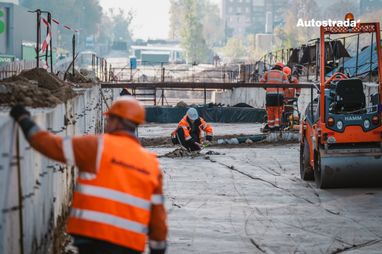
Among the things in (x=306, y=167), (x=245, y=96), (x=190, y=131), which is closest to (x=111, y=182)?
(x=306, y=167)

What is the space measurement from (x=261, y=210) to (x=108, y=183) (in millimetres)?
8405

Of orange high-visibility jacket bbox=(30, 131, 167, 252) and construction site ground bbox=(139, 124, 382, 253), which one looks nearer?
orange high-visibility jacket bbox=(30, 131, 167, 252)

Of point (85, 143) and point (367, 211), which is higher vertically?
point (85, 143)

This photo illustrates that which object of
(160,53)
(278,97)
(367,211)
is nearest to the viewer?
(367,211)

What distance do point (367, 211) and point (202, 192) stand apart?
338 centimetres

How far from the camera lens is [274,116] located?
93.2 feet

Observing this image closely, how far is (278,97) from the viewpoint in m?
27.5

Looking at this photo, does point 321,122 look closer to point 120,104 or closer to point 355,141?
point 355,141

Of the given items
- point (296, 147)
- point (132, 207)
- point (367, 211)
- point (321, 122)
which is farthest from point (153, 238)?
point (296, 147)

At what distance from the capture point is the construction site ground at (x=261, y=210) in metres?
11.7

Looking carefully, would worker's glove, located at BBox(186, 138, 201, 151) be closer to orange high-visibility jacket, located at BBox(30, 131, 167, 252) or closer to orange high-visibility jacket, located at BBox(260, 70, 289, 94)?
orange high-visibility jacket, located at BBox(260, 70, 289, 94)

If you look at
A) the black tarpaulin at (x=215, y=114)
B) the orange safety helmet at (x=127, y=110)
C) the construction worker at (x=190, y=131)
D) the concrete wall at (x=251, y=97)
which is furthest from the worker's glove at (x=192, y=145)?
the orange safety helmet at (x=127, y=110)

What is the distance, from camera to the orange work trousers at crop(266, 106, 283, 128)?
92.5 feet

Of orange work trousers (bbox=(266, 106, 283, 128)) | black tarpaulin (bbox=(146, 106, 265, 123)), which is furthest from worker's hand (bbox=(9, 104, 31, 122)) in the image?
black tarpaulin (bbox=(146, 106, 265, 123))
